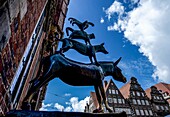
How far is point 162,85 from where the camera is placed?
4081cm

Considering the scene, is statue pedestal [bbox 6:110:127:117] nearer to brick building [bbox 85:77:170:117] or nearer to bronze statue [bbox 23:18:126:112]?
bronze statue [bbox 23:18:126:112]

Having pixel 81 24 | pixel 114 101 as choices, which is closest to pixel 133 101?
pixel 114 101

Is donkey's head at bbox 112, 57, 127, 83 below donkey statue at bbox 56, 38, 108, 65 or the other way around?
below

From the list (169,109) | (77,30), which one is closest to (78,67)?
(77,30)

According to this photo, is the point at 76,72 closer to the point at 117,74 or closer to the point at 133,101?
the point at 117,74

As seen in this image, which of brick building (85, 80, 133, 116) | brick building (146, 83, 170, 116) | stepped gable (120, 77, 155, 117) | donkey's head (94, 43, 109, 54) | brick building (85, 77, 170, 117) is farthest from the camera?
brick building (146, 83, 170, 116)

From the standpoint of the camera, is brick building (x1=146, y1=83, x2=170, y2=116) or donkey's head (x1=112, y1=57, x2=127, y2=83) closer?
donkey's head (x1=112, y1=57, x2=127, y2=83)

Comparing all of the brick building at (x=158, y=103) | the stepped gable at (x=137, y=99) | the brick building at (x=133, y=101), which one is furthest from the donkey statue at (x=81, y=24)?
the brick building at (x=158, y=103)

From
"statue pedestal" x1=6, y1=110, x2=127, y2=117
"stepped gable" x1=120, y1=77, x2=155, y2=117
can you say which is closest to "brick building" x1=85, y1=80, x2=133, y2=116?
"stepped gable" x1=120, y1=77, x2=155, y2=117

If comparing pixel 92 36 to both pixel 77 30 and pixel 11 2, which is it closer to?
pixel 77 30

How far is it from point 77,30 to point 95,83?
115cm

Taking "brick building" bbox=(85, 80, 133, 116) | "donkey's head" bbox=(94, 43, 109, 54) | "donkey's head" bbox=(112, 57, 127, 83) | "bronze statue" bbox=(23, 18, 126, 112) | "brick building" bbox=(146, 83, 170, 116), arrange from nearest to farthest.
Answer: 1. "bronze statue" bbox=(23, 18, 126, 112)
2. "donkey's head" bbox=(112, 57, 127, 83)
3. "donkey's head" bbox=(94, 43, 109, 54)
4. "brick building" bbox=(85, 80, 133, 116)
5. "brick building" bbox=(146, 83, 170, 116)

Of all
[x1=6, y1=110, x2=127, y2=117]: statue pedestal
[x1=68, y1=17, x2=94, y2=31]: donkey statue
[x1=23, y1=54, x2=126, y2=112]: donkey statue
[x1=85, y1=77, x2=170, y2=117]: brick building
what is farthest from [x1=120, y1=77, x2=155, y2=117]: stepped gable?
[x1=6, y1=110, x2=127, y2=117]: statue pedestal

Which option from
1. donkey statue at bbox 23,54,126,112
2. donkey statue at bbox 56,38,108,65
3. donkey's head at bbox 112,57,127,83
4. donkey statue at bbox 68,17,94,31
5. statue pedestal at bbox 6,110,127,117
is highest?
donkey statue at bbox 68,17,94,31
